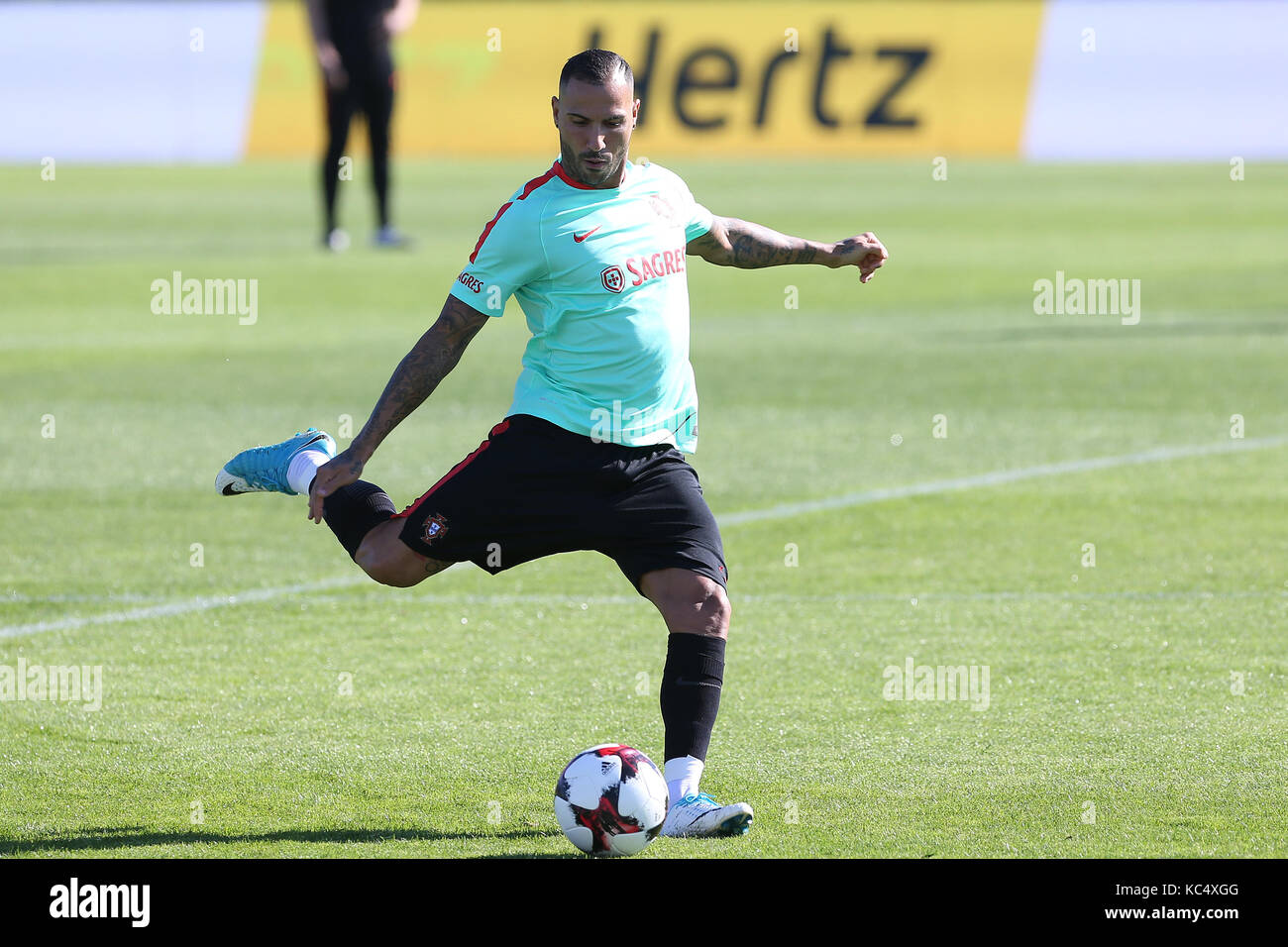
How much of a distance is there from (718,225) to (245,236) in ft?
62.1

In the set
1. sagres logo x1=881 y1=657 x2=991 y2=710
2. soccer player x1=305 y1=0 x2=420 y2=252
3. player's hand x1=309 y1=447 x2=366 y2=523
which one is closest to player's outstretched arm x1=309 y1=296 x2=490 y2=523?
player's hand x1=309 y1=447 x2=366 y2=523

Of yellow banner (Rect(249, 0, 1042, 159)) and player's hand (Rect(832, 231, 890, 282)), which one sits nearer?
player's hand (Rect(832, 231, 890, 282))

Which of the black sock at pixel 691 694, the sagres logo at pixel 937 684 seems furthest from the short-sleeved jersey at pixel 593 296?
the sagres logo at pixel 937 684

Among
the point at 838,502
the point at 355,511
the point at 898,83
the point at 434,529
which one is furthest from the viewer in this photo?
the point at 898,83

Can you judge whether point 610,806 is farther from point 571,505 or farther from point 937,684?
point 937,684

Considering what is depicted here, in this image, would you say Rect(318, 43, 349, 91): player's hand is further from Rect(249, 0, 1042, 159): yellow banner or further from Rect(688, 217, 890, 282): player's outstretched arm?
Rect(688, 217, 890, 282): player's outstretched arm

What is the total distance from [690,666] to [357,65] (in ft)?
55.9

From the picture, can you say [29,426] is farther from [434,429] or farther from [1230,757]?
[1230,757]

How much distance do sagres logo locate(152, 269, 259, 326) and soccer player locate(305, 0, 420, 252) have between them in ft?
8.21

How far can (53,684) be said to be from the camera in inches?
261

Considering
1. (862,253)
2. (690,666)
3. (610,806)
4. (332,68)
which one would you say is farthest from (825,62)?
(610,806)

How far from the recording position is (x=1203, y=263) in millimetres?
20844

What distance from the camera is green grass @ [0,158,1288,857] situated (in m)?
5.36
